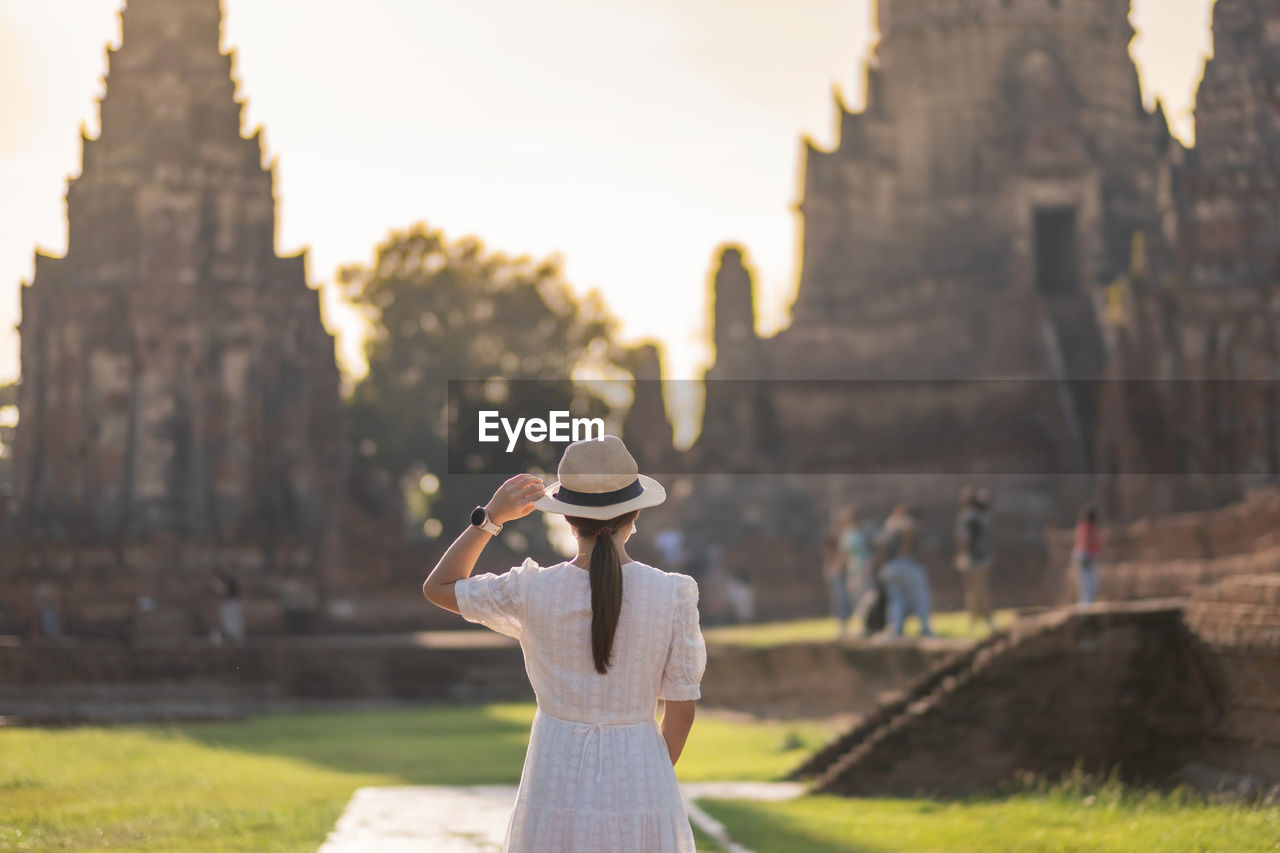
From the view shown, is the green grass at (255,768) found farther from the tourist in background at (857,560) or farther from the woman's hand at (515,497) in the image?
the woman's hand at (515,497)

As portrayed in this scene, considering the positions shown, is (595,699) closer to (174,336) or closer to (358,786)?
(358,786)

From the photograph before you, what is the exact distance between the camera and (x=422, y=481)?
4681 cm

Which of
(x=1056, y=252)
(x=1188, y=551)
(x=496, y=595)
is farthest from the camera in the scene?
(x=1056, y=252)

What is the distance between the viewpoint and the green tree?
44.2 metres

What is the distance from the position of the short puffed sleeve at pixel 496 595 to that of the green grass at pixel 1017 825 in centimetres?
390

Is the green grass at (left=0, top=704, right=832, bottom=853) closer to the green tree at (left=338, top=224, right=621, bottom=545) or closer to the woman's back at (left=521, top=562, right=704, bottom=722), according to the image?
the woman's back at (left=521, top=562, right=704, bottom=722)

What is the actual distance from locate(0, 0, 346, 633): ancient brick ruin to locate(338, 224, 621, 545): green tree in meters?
6.66

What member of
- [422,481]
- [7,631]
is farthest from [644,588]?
[422,481]

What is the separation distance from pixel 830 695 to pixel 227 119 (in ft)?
73.3

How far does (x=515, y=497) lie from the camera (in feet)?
16.7

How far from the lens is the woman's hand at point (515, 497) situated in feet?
16.7

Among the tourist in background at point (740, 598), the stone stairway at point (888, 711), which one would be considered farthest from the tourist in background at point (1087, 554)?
the tourist in background at point (740, 598)

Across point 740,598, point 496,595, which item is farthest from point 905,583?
point 496,595

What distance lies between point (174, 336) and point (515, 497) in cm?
3027
